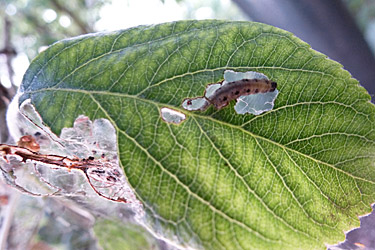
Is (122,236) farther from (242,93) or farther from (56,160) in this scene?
(242,93)

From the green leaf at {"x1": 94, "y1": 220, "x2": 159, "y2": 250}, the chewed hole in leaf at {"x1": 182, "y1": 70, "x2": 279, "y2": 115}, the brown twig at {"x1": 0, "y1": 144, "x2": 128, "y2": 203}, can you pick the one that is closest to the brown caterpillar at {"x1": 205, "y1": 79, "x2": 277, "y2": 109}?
the chewed hole in leaf at {"x1": 182, "y1": 70, "x2": 279, "y2": 115}

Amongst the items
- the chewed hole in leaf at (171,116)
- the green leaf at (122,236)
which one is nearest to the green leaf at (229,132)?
the chewed hole in leaf at (171,116)

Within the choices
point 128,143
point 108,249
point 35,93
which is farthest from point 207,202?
point 108,249

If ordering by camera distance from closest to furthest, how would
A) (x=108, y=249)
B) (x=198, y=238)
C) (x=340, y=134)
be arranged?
(x=198, y=238)
(x=340, y=134)
(x=108, y=249)

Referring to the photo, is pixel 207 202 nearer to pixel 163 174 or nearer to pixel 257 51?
pixel 163 174

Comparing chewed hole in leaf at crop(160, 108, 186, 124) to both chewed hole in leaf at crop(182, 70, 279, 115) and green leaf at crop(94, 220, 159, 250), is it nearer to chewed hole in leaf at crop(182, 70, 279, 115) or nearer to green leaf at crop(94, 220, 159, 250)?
chewed hole in leaf at crop(182, 70, 279, 115)

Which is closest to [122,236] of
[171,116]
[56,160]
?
[56,160]

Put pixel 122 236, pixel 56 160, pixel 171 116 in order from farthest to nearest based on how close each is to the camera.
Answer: pixel 122 236
pixel 56 160
pixel 171 116
